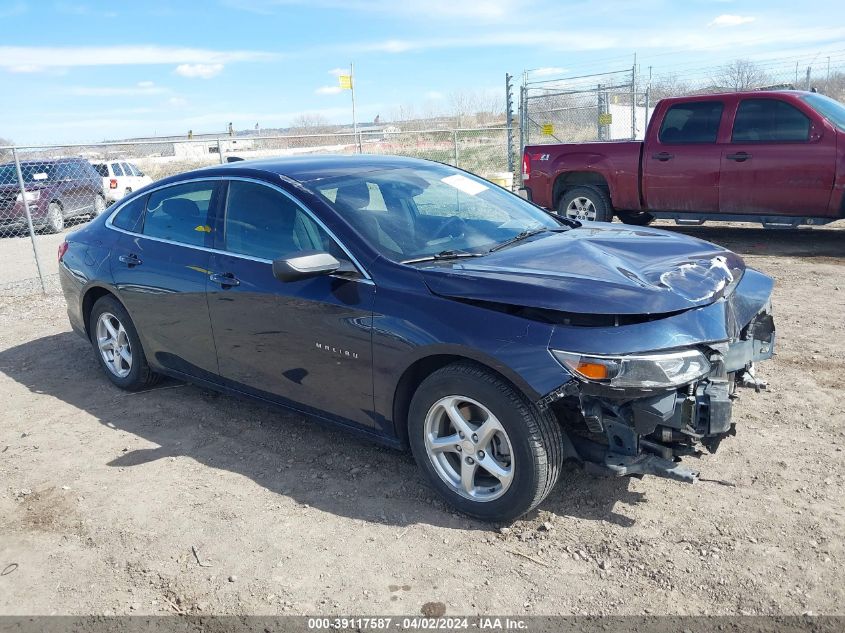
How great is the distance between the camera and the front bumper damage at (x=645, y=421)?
3000 millimetres

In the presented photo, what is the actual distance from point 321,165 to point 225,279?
91 cm

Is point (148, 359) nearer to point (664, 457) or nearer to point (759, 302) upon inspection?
point (664, 457)

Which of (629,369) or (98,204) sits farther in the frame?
(98,204)

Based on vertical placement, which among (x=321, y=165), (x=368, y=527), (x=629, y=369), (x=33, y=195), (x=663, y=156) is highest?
(x=321, y=165)

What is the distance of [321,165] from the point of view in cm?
447

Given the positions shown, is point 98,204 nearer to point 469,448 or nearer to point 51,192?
point 51,192

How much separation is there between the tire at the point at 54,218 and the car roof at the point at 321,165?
1256 centimetres

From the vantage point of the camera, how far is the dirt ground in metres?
2.93

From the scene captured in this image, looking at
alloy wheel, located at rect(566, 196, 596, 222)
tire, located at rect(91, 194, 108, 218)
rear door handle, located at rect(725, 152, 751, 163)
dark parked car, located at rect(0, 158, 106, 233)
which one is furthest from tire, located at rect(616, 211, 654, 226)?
tire, located at rect(91, 194, 108, 218)

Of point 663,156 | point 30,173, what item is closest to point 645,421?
point 663,156

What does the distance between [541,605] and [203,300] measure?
273 centimetres

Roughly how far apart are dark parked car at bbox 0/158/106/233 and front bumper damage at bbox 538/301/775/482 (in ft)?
43.2

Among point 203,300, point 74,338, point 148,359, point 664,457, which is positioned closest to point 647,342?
point 664,457

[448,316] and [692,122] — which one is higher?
[692,122]
